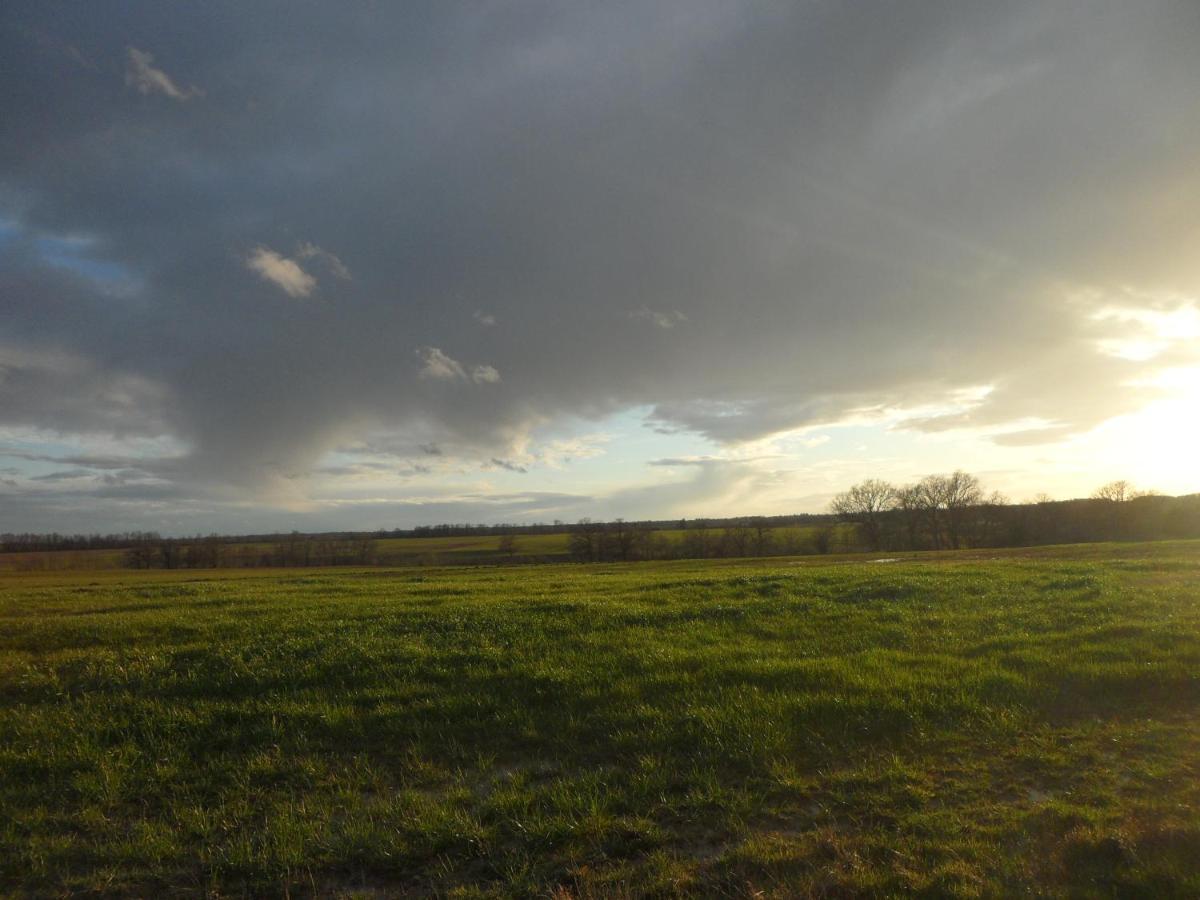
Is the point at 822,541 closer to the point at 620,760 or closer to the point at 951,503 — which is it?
the point at 951,503

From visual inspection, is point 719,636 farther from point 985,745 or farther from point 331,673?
point 331,673

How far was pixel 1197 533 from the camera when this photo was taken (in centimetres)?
7338

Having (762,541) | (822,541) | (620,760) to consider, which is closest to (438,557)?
(762,541)

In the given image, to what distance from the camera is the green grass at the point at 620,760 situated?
505 cm

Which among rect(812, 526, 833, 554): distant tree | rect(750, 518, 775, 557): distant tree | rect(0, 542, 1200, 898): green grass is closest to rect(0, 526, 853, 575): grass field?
rect(812, 526, 833, 554): distant tree

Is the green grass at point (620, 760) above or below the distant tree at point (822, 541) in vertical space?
above

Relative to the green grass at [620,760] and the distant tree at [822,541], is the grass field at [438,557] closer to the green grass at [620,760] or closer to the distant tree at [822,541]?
the distant tree at [822,541]

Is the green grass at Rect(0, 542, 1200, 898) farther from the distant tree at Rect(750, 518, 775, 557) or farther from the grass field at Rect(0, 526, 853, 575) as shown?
the distant tree at Rect(750, 518, 775, 557)

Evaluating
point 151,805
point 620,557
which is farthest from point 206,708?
point 620,557

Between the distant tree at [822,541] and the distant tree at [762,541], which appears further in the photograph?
the distant tree at [762,541]

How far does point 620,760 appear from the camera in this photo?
7.01 m

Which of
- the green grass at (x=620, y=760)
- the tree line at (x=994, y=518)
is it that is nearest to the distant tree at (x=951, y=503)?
the tree line at (x=994, y=518)

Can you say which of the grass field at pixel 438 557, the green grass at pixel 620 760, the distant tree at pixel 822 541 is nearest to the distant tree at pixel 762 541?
the grass field at pixel 438 557

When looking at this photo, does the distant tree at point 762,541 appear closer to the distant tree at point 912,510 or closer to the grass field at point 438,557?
the grass field at point 438,557
